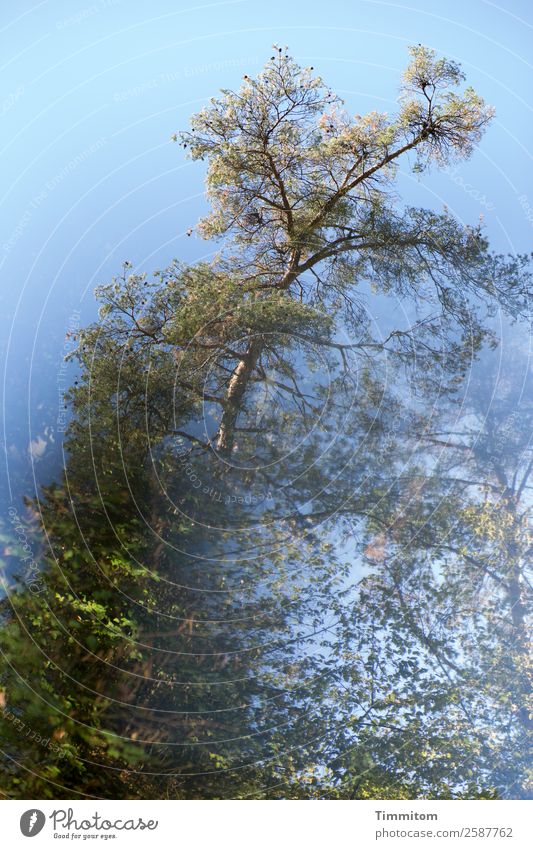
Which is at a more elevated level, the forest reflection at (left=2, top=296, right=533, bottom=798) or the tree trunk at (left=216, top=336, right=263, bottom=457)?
the tree trunk at (left=216, top=336, right=263, bottom=457)

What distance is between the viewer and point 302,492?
14.9ft

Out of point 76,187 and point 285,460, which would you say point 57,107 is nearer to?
point 76,187

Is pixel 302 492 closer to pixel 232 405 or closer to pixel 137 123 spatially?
pixel 232 405

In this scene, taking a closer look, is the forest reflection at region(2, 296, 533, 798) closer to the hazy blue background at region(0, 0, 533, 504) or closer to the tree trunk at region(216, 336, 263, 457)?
the tree trunk at region(216, 336, 263, 457)

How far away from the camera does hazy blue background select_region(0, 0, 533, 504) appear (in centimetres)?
442

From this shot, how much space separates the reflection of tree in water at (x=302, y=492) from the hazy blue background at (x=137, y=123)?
165 millimetres

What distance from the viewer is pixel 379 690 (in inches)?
170

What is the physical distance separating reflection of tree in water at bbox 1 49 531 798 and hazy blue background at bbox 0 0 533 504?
0.54 ft

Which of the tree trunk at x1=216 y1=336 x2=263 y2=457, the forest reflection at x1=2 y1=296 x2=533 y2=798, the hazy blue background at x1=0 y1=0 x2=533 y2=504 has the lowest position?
the forest reflection at x1=2 y1=296 x2=533 y2=798

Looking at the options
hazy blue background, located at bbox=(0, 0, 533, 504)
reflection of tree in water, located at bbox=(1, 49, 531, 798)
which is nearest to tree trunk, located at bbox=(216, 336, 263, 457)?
reflection of tree in water, located at bbox=(1, 49, 531, 798)

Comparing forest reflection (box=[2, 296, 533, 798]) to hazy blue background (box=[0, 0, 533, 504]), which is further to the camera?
hazy blue background (box=[0, 0, 533, 504])

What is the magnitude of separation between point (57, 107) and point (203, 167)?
105 cm

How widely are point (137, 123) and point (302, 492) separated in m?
2.66

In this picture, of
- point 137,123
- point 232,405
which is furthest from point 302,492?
point 137,123
